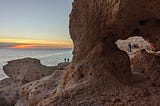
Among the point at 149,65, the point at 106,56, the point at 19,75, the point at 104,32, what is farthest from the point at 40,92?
the point at 19,75

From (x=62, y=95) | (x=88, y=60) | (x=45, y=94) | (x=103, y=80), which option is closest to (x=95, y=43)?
(x=88, y=60)

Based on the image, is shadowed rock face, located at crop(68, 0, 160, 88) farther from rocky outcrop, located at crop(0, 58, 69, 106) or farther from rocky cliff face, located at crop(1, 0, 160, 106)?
rocky outcrop, located at crop(0, 58, 69, 106)

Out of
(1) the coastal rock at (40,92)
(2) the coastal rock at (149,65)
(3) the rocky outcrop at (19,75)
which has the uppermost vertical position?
(2) the coastal rock at (149,65)

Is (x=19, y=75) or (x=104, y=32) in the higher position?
(x=104, y=32)

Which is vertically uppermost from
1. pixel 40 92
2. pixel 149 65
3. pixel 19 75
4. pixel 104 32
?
pixel 104 32

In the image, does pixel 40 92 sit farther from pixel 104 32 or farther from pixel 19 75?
pixel 19 75

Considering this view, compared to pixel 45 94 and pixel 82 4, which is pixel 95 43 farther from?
pixel 45 94

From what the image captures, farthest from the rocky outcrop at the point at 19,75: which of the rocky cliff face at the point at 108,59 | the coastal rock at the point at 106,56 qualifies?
the coastal rock at the point at 106,56

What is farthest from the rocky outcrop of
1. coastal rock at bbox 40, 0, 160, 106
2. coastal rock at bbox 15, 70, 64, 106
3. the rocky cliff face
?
coastal rock at bbox 40, 0, 160, 106

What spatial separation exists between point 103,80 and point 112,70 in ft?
1.14

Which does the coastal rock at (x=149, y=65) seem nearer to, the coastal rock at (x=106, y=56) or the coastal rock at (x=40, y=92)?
the coastal rock at (x=106, y=56)

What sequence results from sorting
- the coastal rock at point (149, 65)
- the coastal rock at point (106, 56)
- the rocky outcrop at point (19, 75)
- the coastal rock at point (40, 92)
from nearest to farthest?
the coastal rock at point (106, 56) < the coastal rock at point (149, 65) < the coastal rock at point (40, 92) < the rocky outcrop at point (19, 75)

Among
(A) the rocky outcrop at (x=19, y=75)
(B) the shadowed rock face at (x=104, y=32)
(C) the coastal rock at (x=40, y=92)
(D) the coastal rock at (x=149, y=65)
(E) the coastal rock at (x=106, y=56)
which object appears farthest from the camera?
(A) the rocky outcrop at (x=19, y=75)

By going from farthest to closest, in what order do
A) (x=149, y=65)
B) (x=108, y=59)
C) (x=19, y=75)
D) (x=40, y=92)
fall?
1. (x=19, y=75)
2. (x=40, y=92)
3. (x=149, y=65)
4. (x=108, y=59)
